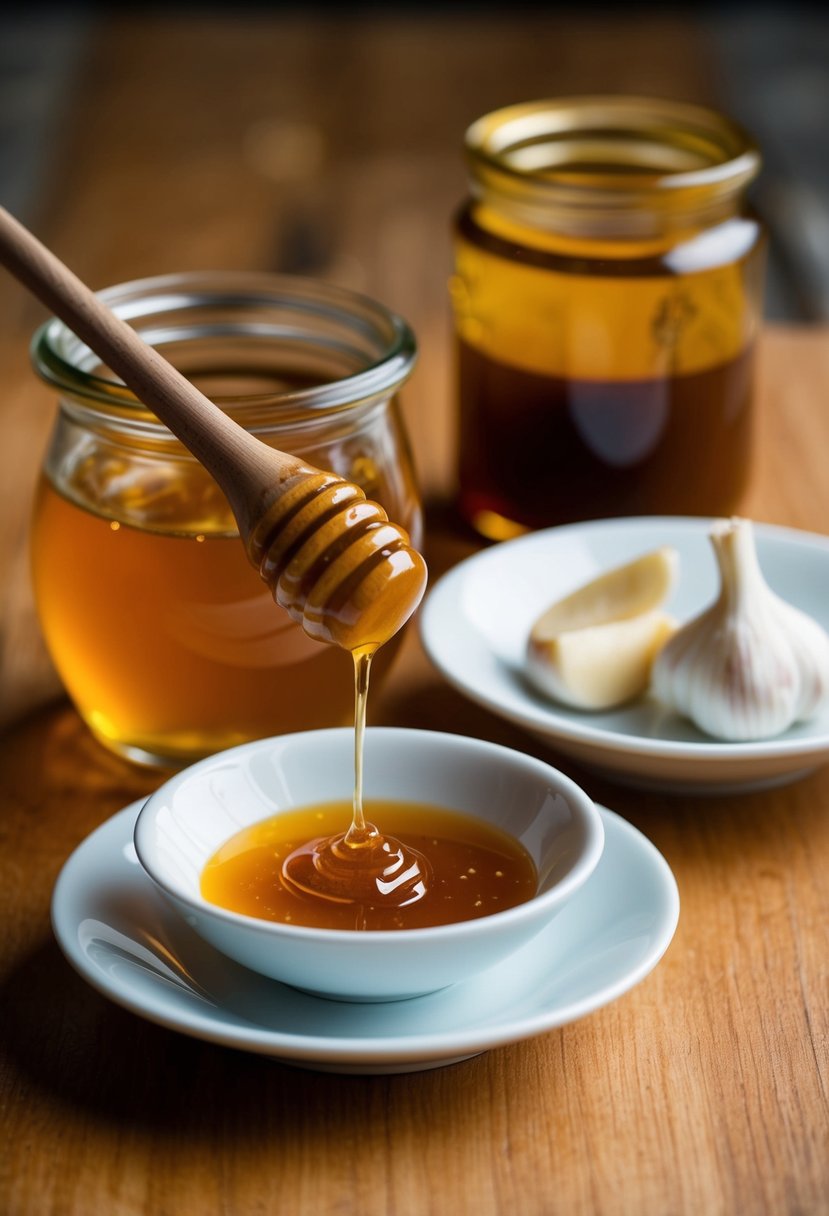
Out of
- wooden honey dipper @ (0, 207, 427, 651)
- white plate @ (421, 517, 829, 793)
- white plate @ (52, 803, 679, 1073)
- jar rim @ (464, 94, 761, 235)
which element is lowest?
white plate @ (421, 517, 829, 793)

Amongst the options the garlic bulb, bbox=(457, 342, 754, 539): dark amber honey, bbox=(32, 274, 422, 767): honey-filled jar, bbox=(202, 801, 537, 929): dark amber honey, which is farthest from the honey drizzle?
bbox=(457, 342, 754, 539): dark amber honey

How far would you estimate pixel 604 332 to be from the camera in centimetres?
122

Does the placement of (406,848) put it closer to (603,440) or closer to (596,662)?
(596,662)

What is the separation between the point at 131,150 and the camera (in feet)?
8.73

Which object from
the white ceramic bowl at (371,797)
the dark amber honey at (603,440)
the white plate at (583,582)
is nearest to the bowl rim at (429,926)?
the white ceramic bowl at (371,797)

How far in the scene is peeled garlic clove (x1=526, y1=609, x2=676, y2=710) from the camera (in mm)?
1020

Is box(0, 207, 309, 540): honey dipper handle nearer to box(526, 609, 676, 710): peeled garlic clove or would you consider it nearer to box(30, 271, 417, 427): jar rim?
box(30, 271, 417, 427): jar rim

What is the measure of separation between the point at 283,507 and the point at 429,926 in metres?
0.21

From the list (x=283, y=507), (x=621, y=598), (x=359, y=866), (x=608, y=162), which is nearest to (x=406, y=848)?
(x=359, y=866)

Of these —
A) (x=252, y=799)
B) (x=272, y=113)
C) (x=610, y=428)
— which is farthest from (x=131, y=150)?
(x=252, y=799)

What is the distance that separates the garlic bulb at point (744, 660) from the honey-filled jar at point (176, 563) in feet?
0.63

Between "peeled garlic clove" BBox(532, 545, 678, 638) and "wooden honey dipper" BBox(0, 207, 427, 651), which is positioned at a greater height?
"wooden honey dipper" BBox(0, 207, 427, 651)

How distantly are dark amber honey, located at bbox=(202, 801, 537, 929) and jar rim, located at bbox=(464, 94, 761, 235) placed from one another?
0.54 meters

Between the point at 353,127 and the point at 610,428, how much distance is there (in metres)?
1.78
